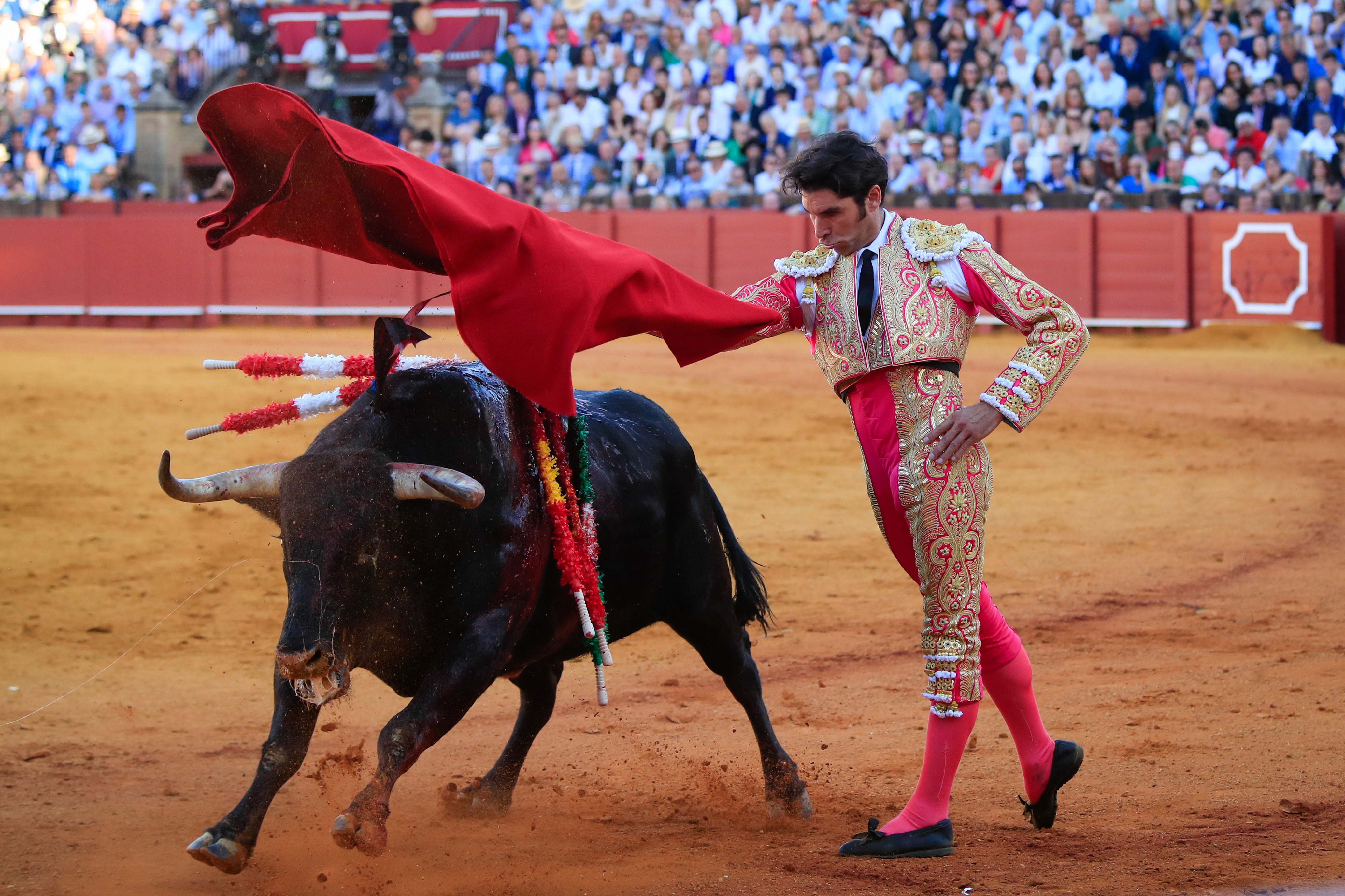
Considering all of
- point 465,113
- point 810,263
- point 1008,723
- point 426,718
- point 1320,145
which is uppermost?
point 465,113

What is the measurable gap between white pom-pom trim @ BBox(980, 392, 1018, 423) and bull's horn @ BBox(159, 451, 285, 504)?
4.54 feet

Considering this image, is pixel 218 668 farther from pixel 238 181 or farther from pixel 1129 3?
pixel 1129 3

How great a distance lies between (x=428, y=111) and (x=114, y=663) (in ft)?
39.2

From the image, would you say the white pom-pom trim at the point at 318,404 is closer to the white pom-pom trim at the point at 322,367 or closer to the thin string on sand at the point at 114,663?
the white pom-pom trim at the point at 322,367

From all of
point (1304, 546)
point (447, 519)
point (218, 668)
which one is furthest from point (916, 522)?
point (1304, 546)

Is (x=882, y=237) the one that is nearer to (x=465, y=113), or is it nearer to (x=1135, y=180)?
(x=1135, y=180)

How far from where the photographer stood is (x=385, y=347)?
8.95 ft

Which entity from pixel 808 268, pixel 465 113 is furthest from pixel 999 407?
pixel 465 113

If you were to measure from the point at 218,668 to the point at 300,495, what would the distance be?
244 centimetres

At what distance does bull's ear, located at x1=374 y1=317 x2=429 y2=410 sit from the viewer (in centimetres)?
272

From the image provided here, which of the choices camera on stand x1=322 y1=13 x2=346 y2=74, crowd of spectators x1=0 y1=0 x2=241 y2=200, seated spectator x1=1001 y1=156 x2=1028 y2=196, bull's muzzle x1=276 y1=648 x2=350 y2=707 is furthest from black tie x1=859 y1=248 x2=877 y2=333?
camera on stand x1=322 y1=13 x2=346 y2=74

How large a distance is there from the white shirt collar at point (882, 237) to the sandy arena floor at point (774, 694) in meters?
1.27

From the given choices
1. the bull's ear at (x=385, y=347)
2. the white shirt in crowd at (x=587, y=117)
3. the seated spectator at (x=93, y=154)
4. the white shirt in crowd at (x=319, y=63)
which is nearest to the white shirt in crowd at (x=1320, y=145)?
the white shirt in crowd at (x=587, y=117)

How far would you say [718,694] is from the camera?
447 cm
